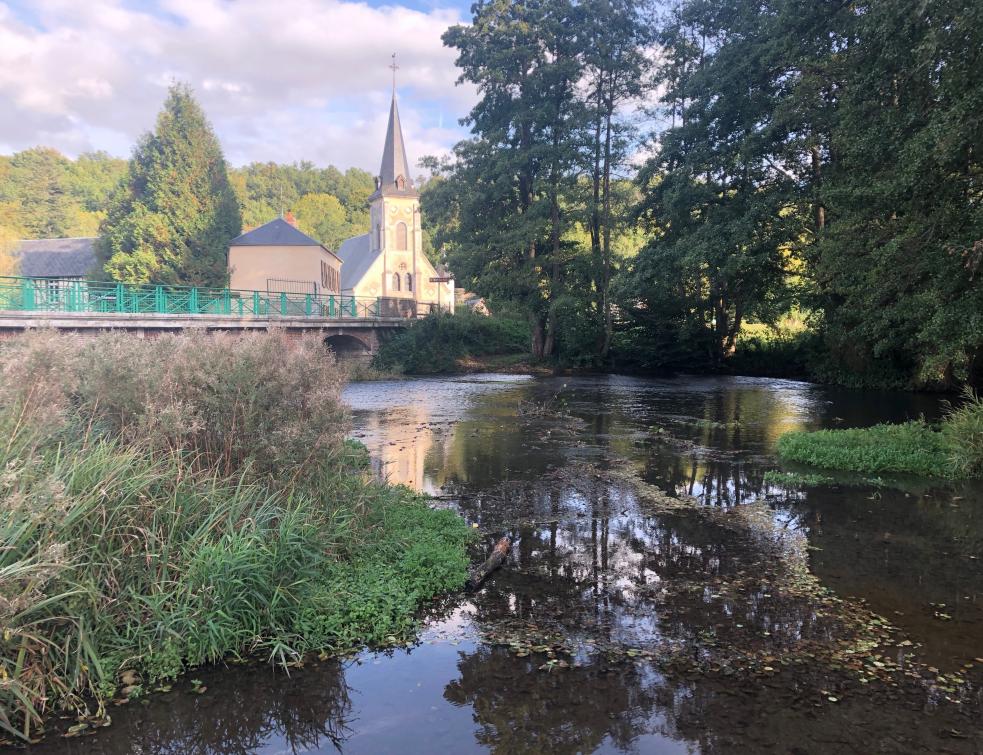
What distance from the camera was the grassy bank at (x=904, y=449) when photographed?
33.1 feet

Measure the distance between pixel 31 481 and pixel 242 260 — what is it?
41.8 meters

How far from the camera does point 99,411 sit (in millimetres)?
6020

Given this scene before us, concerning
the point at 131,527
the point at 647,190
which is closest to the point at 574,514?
the point at 131,527

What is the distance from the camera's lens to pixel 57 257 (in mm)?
45938

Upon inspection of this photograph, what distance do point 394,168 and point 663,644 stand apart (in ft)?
181

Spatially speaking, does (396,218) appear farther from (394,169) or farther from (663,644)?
(663,644)

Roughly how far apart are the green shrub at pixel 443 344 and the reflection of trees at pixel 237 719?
28.0m

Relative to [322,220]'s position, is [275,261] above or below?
below

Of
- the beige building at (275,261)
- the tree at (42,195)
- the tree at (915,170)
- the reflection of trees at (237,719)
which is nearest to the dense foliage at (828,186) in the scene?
the tree at (915,170)

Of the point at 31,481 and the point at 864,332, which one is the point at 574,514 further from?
the point at 864,332

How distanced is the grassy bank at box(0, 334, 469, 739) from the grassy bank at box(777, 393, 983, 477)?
7104 mm

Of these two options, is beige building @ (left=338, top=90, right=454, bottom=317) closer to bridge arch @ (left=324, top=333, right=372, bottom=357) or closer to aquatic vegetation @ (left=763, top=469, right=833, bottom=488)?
bridge arch @ (left=324, top=333, right=372, bottom=357)

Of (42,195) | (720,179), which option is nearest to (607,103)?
(720,179)

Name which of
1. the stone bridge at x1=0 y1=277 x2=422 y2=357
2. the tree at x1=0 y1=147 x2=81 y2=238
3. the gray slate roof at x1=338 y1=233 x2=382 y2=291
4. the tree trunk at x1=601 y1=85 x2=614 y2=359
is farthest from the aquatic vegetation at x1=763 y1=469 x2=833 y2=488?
the tree at x1=0 y1=147 x2=81 y2=238
